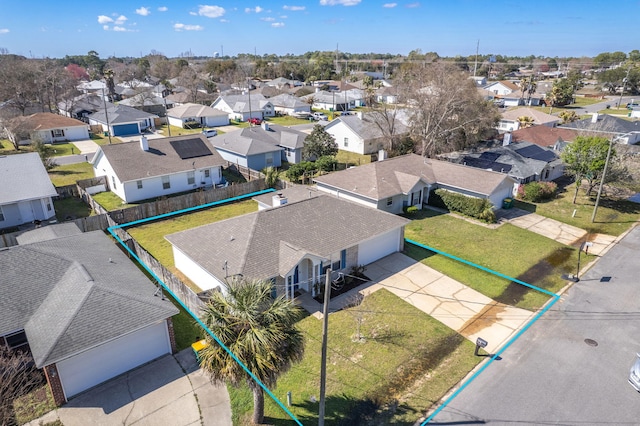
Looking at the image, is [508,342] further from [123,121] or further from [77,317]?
[123,121]

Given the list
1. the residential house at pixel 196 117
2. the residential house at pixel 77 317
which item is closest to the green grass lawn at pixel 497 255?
the residential house at pixel 77 317

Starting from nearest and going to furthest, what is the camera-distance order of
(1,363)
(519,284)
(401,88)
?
(1,363)
(519,284)
(401,88)

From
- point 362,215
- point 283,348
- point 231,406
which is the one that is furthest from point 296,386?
point 362,215

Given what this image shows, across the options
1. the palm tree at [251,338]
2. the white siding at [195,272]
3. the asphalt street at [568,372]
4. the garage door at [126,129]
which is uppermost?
the garage door at [126,129]

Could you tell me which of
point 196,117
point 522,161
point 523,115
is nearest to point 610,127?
point 523,115

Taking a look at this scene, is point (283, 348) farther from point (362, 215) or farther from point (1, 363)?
point (362, 215)

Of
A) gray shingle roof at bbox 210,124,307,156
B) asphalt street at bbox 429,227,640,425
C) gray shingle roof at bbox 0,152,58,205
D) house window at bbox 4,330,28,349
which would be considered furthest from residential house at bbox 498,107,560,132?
house window at bbox 4,330,28,349

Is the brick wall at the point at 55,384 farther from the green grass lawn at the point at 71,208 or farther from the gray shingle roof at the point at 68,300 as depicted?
the green grass lawn at the point at 71,208
